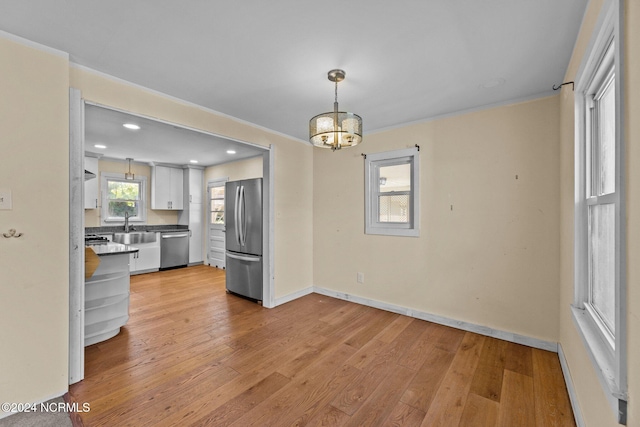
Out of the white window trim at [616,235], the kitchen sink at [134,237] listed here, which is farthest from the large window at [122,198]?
the white window trim at [616,235]

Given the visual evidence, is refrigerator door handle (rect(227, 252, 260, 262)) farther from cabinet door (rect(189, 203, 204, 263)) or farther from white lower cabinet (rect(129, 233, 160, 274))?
cabinet door (rect(189, 203, 204, 263))

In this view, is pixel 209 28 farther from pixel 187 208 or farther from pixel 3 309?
pixel 187 208

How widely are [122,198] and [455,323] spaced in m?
6.71

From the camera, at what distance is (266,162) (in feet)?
12.7

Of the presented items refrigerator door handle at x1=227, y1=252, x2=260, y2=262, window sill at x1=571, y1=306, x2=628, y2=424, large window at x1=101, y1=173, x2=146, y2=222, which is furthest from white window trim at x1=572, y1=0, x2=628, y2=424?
large window at x1=101, y1=173, x2=146, y2=222

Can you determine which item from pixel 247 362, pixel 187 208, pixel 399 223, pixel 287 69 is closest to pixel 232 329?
pixel 247 362

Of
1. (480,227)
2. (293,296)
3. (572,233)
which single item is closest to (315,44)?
(572,233)

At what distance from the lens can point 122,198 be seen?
609 centimetres

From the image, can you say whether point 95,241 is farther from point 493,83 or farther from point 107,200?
point 493,83

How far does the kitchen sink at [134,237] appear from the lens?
5.58 meters

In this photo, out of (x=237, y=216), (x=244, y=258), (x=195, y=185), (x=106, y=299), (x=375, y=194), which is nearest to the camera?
(x=106, y=299)

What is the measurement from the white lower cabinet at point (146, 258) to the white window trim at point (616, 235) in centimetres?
660

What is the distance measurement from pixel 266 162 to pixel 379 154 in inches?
61.1

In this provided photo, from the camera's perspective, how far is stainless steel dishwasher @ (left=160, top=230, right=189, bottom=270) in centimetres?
609
